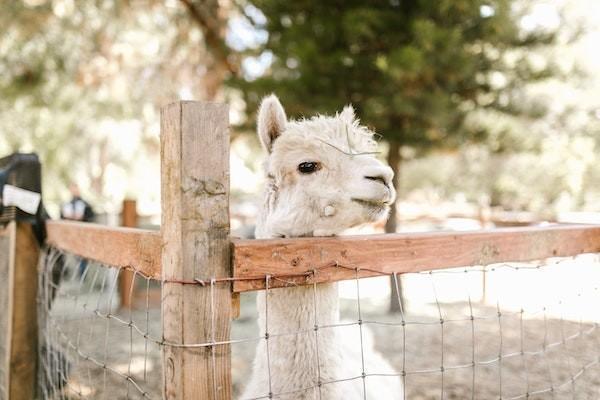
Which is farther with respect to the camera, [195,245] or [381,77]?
[381,77]

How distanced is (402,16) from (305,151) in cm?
440

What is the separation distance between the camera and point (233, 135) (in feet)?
23.5

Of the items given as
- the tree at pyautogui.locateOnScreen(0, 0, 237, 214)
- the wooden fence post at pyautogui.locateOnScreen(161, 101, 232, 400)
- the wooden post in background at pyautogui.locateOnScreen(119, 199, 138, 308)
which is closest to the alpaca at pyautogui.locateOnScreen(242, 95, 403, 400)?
the wooden fence post at pyautogui.locateOnScreen(161, 101, 232, 400)

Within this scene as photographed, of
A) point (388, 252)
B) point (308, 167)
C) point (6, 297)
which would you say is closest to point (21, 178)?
point (6, 297)

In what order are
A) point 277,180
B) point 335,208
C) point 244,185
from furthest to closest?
1. point 244,185
2. point 277,180
3. point 335,208

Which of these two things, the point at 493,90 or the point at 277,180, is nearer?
the point at 277,180

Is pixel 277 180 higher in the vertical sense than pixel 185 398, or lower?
higher

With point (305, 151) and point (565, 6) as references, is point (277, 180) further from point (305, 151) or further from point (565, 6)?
point (565, 6)

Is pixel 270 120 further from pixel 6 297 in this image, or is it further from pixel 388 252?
pixel 6 297

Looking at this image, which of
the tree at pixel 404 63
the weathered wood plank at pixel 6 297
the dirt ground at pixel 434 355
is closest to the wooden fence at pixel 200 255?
the weathered wood plank at pixel 6 297

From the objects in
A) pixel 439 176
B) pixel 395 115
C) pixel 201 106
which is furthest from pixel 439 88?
pixel 439 176

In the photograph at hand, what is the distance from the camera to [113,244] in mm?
1996

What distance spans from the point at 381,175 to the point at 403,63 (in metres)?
3.31

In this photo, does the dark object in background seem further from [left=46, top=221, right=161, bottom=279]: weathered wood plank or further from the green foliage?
the green foliage
